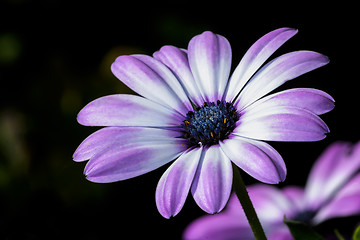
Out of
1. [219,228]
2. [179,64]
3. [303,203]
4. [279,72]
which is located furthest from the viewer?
[303,203]

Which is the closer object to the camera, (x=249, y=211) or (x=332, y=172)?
(x=249, y=211)

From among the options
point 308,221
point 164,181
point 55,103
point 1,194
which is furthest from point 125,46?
point 164,181

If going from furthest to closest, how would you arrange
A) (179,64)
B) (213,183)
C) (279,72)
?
1. (179,64)
2. (279,72)
3. (213,183)

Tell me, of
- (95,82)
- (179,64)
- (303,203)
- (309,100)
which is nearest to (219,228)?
(303,203)

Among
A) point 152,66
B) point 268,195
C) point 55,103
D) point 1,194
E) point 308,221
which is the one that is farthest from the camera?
point 55,103

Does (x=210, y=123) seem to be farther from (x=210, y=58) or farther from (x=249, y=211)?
(x=249, y=211)

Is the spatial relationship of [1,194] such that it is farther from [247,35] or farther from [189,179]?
[189,179]
